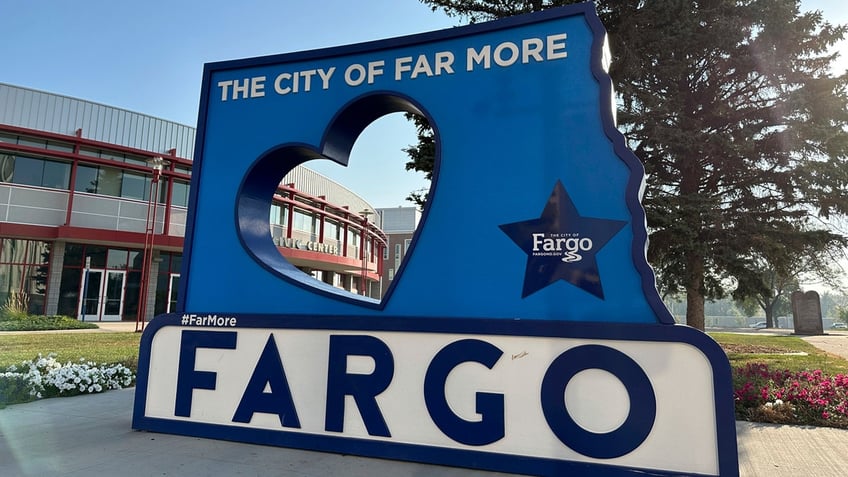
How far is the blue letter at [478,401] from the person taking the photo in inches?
175

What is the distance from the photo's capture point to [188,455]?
4688mm

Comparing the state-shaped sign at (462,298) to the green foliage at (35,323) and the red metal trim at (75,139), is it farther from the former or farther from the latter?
the red metal trim at (75,139)

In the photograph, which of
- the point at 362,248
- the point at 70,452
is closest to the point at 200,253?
the point at 70,452

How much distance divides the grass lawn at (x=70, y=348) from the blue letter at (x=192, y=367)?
5.24 metres

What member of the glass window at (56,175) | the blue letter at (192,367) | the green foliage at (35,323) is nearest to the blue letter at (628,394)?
the blue letter at (192,367)

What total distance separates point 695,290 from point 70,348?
51.1 ft

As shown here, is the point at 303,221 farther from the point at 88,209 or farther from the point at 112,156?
the point at 88,209

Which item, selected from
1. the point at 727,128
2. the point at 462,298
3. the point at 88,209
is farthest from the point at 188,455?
the point at 88,209

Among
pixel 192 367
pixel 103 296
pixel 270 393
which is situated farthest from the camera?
pixel 103 296

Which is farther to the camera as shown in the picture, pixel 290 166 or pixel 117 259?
pixel 117 259

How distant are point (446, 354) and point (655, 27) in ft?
34.9

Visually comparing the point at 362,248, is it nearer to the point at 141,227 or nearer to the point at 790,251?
the point at 141,227

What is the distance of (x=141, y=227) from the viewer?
24.3 meters

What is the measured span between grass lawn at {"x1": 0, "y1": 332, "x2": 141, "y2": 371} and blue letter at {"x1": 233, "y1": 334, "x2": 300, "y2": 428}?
19.5ft
